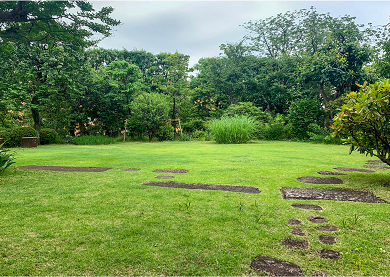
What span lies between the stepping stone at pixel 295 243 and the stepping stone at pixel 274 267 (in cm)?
22

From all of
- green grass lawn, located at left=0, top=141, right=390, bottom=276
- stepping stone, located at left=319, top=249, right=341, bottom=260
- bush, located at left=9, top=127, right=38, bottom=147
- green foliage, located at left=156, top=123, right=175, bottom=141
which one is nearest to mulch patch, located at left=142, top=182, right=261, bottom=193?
green grass lawn, located at left=0, top=141, right=390, bottom=276

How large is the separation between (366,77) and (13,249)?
1597 centimetres

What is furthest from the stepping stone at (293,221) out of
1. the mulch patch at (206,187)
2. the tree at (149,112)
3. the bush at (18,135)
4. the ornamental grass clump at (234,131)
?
the tree at (149,112)

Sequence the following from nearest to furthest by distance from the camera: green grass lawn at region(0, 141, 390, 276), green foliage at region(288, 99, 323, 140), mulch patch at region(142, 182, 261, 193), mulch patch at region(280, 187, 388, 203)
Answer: green grass lawn at region(0, 141, 390, 276)
mulch patch at region(280, 187, 388, 203)
mulch patch at region(142, 182, 261, 193)
green foliage at region(288, 99, 323, 140)

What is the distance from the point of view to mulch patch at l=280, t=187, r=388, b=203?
8.48ft

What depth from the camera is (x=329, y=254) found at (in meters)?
1.49

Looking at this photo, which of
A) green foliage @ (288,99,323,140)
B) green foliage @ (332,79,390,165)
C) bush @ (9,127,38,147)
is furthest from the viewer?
green foliage @ (288,99,323,140)

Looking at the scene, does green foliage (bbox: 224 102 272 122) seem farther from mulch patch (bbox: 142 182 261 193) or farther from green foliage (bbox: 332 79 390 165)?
mulch patch (bbox: 142 182 261 193)

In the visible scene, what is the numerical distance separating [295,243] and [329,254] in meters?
0.21

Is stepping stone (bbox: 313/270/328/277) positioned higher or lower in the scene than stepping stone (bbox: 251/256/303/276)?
higher

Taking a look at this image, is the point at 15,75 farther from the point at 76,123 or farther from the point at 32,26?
the point at 32,26

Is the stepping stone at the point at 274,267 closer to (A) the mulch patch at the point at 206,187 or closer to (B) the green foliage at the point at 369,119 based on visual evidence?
(A) the mulch patch at the point at 206,187

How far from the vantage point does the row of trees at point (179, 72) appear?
537 centimetres

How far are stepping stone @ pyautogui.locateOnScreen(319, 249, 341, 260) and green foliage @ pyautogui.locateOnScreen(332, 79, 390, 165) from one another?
6.21 feet
